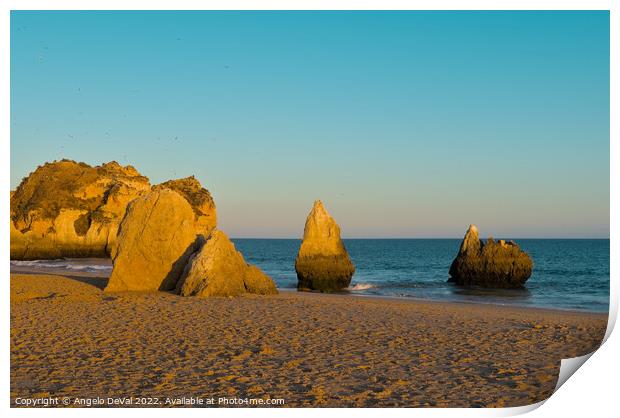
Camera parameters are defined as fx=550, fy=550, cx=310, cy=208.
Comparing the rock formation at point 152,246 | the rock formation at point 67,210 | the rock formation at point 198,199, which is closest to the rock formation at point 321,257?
the rock formation at point 152,246

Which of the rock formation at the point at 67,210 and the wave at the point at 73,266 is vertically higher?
the rock formation at the point at 67,210

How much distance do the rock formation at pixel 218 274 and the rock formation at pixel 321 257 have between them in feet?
35.9

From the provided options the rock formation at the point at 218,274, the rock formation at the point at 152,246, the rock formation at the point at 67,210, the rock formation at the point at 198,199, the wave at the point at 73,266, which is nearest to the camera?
the rock formation at the point at 218,274

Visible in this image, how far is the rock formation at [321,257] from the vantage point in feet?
104

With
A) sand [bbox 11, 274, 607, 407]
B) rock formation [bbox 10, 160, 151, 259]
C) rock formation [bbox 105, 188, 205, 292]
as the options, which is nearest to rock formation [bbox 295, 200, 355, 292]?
rock formation [bbox 105, 188, 205, 292]

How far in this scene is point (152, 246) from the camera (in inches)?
826

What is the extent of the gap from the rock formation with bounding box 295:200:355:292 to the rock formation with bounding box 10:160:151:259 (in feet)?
106

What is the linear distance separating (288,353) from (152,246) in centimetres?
1259

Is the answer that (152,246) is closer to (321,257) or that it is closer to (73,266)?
(321,257)

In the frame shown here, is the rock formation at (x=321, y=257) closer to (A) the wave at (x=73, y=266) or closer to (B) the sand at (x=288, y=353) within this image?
(B) the sand at (x=288, y=353)

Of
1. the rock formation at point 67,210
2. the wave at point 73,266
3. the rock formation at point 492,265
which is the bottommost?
the wave at point 73,266

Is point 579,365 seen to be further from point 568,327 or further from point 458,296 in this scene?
point 458,296

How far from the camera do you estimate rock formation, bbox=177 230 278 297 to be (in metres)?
19.0

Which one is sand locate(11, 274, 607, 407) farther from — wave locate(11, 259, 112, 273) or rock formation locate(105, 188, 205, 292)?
wave locate(11, 259, 112, 273)
